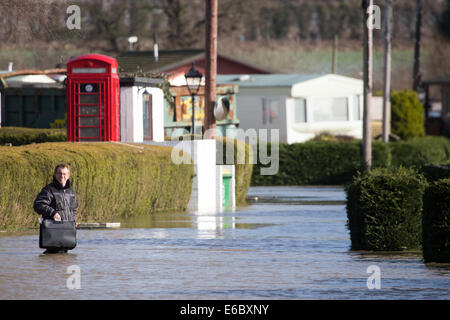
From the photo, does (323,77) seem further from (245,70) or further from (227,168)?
(227,168)

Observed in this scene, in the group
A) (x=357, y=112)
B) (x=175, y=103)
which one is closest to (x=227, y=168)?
(x=175, y=103)

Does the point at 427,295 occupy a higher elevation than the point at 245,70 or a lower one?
lower

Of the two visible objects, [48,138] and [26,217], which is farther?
[48,138]

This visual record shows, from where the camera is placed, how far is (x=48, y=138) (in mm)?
31500

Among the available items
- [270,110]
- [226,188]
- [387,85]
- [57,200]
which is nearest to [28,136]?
[226,188]

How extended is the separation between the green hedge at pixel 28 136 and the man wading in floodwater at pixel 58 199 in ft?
49.5

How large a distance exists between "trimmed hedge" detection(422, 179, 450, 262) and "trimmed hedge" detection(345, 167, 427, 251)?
65.5 inches

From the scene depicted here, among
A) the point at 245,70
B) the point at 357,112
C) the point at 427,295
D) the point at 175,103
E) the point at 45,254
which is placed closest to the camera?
the point at 427,295

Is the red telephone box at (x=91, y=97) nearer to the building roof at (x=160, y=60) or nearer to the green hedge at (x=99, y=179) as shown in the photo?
the green hedge at (x=99, y=179)

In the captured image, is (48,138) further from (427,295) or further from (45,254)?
(427,295)

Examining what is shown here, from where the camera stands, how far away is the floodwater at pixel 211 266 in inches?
492

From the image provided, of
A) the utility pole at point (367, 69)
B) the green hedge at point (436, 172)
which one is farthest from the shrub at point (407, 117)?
the green hedge at point (436, 172)
